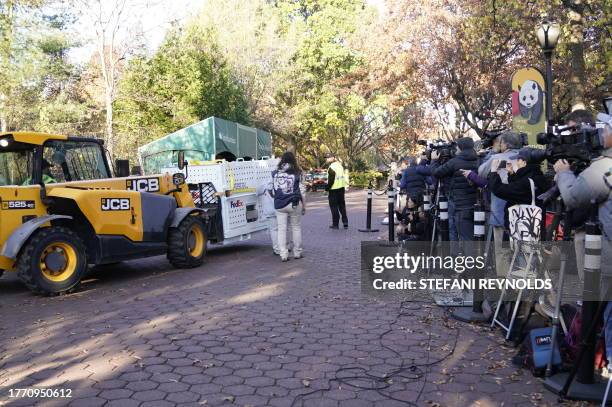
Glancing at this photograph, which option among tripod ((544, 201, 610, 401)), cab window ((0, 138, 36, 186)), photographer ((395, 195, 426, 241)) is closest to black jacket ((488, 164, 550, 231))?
tripod ((544, 201, 610, 401))

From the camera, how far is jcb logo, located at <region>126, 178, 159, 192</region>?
357 inches

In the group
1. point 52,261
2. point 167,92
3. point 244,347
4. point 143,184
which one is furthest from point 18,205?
point 167,92

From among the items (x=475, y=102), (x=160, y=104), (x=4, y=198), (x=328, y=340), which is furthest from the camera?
(x=475, y=102)

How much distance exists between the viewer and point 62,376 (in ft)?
14.6

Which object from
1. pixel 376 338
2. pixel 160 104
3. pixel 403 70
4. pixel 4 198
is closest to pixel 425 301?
pixel 376 338

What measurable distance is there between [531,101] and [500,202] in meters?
6.77

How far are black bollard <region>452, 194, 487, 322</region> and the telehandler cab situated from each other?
16.0ft

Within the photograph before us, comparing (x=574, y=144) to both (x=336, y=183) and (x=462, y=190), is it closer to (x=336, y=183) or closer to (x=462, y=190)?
(x=462, y=190)

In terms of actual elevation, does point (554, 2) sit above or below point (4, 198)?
above

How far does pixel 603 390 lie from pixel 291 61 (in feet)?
108

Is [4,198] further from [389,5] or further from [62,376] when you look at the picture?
[389,5]

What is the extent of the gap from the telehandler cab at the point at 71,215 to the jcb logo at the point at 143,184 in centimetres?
2

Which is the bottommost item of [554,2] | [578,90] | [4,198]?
[4,198]

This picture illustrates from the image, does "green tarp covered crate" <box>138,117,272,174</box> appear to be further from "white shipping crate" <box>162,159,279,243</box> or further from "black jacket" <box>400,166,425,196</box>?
"black jacket" <box>400,166,425,196</box>
